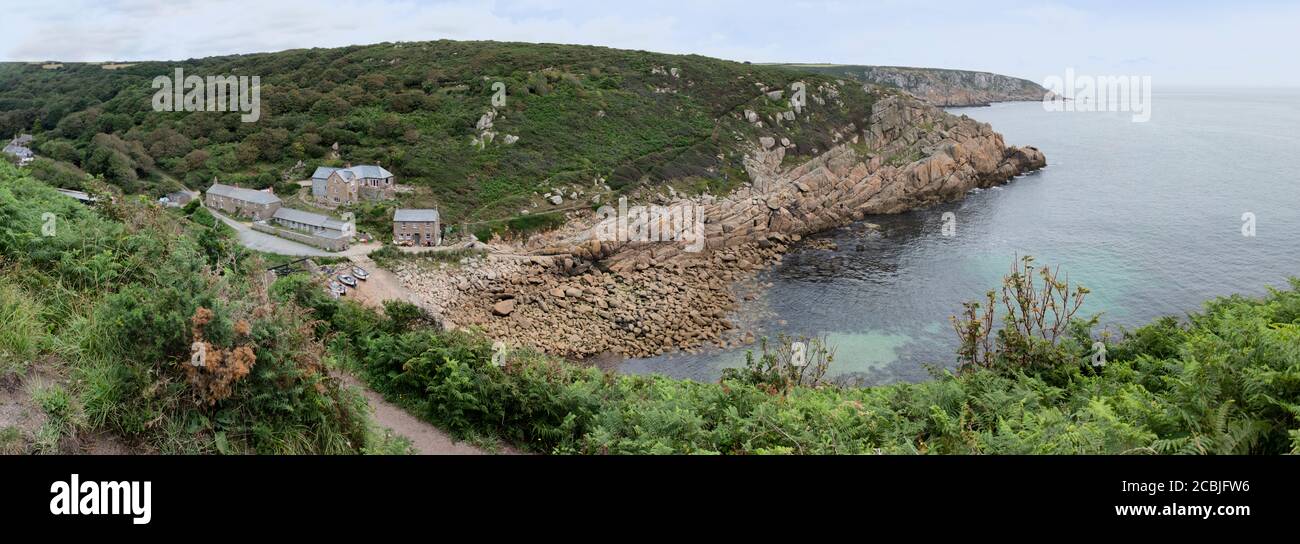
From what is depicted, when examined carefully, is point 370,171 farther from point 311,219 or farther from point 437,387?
point 437,387

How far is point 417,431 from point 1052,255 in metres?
40.8

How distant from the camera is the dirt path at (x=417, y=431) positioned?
13835 millimetres

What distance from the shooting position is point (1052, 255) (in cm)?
4312

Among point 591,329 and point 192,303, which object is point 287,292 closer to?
point 192,303

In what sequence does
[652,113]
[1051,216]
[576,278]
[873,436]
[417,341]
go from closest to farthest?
1. [873,436]
2. [417,341]
3. [576,278]
4. [1051,216]
5. [652,113]

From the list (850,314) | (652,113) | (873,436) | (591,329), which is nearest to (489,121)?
(652,113)

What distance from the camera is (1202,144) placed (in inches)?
3307

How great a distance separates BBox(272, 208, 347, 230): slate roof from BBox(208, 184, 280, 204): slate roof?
1.86 m

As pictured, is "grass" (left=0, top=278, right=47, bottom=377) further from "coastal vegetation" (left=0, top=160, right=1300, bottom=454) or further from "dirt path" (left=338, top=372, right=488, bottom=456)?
"dirt path" (left=338, top=372, right=488, bottom=456)

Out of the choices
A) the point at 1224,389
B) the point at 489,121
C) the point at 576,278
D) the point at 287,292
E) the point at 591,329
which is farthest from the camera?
the point at 489,121

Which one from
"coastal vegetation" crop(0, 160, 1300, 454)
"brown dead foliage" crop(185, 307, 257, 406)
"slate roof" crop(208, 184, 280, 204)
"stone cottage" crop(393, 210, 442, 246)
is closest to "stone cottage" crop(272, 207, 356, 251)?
"slate roof" crop(208, 184, 280, 204)

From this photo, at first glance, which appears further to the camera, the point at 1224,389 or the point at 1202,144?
the point at 1202,144

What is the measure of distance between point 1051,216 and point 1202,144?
48.1 m

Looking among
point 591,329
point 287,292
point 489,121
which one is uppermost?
point 489,121
